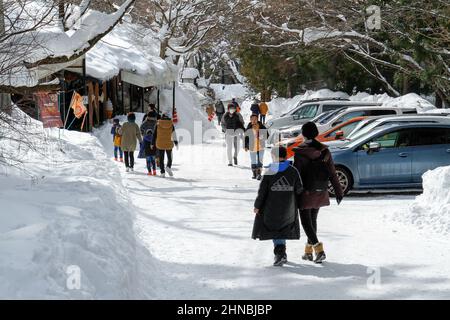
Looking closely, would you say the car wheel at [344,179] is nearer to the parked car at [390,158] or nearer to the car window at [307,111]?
the parked car at [390,158]

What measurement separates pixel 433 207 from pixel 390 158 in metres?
3.30

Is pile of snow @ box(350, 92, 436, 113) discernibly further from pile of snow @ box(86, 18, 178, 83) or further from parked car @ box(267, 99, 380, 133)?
pile of snow @ box(86, 18, 178, 83)

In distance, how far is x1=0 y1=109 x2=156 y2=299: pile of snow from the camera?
509 cm

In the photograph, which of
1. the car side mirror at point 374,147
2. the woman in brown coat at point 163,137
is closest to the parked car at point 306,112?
the woman in brown coat at point 163,137

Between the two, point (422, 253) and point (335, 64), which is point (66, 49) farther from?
point (335, 64)

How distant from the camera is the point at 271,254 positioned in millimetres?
8617

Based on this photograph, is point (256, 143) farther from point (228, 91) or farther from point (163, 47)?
point (228, 91)

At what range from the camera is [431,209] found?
1038 centimetres

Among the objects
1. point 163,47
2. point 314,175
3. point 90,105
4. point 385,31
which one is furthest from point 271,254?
point 163,47

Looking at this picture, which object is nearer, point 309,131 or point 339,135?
point 309,131

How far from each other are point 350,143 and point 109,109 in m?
17.9

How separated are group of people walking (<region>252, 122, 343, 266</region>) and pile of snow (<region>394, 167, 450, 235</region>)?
248cm

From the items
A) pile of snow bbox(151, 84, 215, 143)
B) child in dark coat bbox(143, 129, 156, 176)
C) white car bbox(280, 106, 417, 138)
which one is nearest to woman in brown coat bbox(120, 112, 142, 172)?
child in dark coat bbox(143, 129, 156, 176)

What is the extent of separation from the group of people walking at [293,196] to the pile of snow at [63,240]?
151cm
